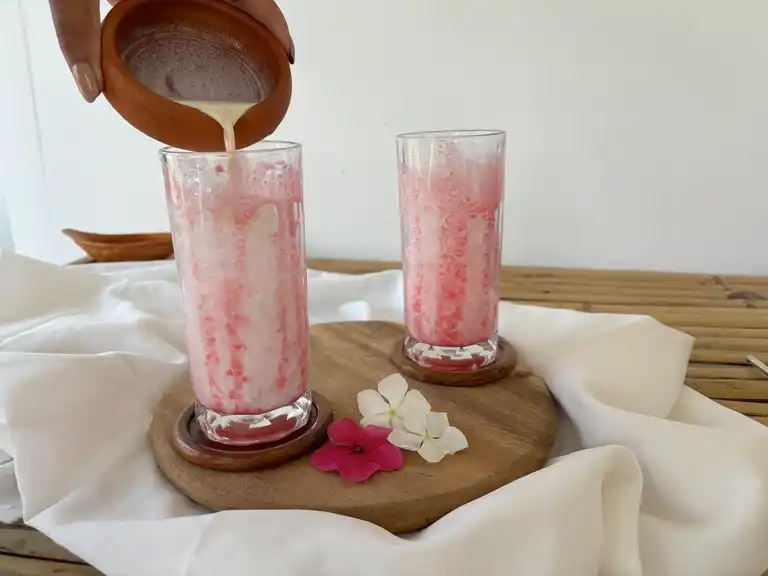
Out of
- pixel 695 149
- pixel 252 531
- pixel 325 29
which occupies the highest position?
pixel 325 29

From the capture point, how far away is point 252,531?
427 millimetres

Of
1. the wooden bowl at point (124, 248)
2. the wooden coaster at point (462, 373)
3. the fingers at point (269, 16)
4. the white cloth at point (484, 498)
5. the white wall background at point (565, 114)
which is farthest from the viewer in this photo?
the wooden bowl at point (124, 248)

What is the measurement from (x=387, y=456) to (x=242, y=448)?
0.36ft

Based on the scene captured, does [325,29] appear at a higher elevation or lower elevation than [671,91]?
higher

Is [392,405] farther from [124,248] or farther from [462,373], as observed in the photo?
[124,248]

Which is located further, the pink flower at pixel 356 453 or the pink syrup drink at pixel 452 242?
the pink syrup drink at pixel 452 242

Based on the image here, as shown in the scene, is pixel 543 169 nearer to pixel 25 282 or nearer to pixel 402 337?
pixel 402 337

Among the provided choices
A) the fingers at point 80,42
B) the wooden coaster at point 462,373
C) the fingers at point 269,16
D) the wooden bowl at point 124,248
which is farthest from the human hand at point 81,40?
the wooden bowl at point 124,248

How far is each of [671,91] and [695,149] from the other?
0.09 m

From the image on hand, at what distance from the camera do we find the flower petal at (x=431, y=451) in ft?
1.69

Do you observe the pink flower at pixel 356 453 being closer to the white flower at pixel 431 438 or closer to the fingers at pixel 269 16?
the white flower at pixel 431 438

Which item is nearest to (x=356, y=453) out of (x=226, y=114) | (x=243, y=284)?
(x=243, y=284)

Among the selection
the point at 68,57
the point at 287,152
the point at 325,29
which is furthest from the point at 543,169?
the point at 68,57

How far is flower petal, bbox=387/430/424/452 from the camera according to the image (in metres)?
0.53
